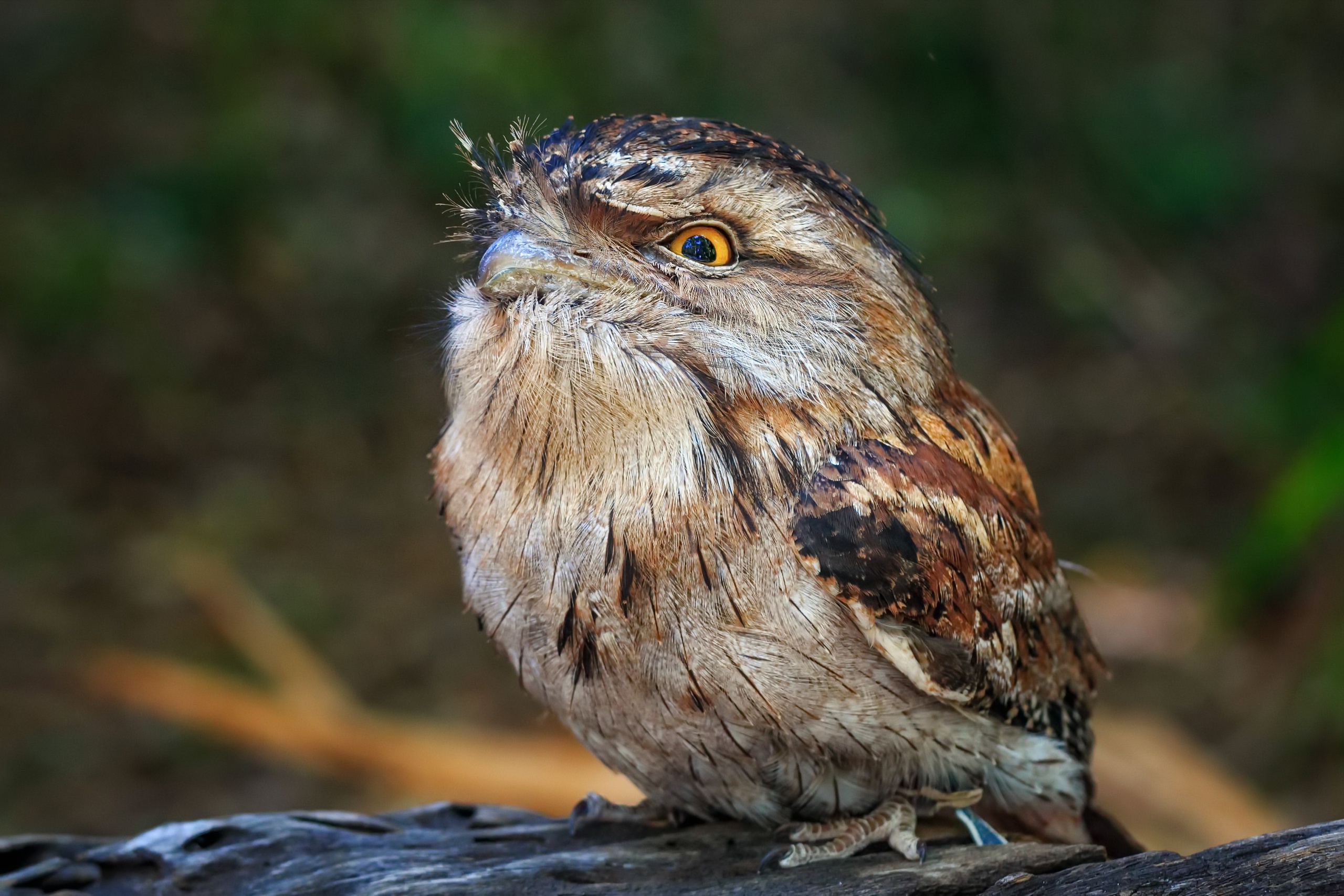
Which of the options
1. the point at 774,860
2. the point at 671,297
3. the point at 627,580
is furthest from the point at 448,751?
the point at 671,297

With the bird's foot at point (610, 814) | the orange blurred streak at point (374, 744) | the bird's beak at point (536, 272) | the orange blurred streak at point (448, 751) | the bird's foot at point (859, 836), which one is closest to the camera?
the bird's beak at point (536, 272)

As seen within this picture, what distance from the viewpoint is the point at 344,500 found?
19.9 feet

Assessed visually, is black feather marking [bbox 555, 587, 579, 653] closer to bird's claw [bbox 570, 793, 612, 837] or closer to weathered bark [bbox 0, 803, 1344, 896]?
weathered bark [bbox 0, 803, 1344, 896]

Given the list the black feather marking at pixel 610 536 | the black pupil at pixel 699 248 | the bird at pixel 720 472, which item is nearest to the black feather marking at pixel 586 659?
the bird at pixel 720 472

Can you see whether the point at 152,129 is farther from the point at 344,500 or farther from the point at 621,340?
the point at 621,340

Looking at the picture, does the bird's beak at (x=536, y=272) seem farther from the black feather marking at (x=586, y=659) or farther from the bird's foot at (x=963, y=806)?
the bird's foot at (x=963, y=806)

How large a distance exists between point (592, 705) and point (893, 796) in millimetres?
631

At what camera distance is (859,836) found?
2336mm

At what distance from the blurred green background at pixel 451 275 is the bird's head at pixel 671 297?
3148 mm

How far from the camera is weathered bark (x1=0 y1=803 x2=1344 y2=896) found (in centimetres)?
208

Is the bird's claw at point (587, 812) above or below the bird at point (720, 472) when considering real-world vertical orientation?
below

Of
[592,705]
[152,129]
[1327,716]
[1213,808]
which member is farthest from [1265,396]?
[152,129]

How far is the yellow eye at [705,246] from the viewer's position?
206cm

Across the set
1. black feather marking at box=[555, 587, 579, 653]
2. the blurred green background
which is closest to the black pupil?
black feather marking at box=[555, 587, 579, 653]
